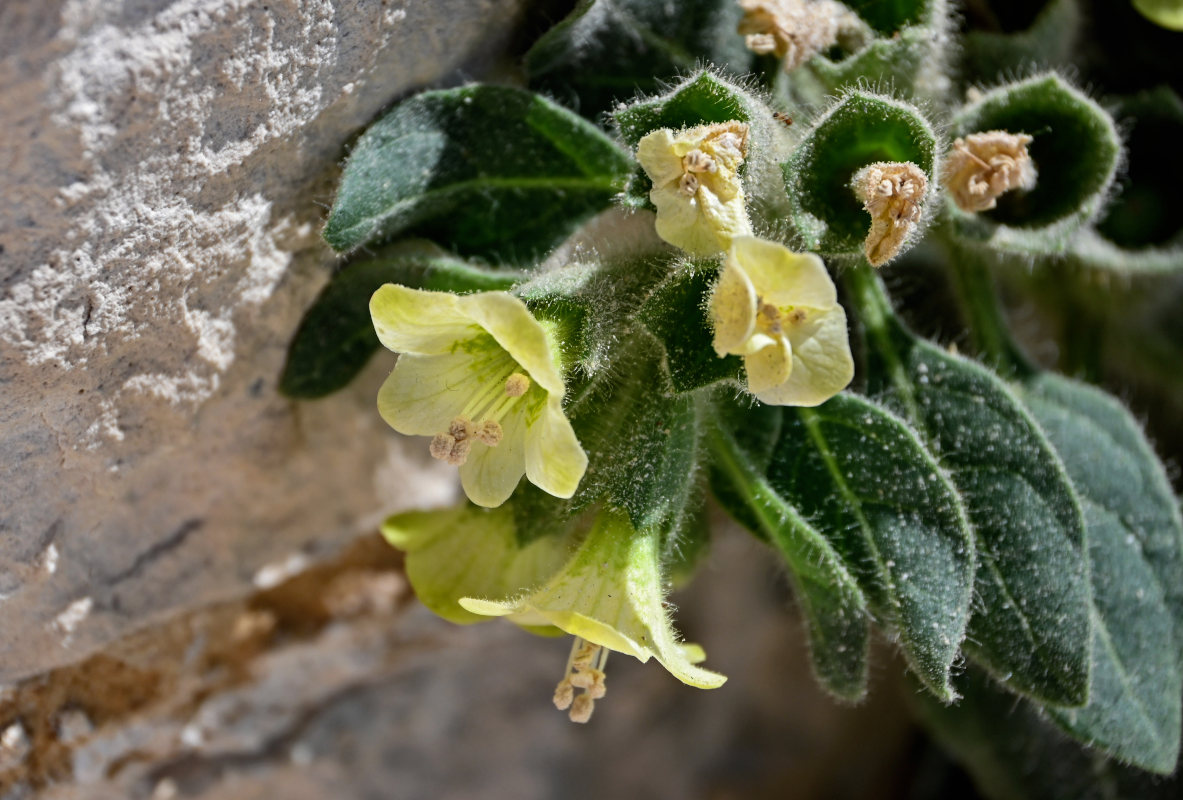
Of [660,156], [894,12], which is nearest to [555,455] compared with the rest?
[660,156]

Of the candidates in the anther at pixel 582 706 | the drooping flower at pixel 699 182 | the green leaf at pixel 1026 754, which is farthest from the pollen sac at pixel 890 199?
the green leaf at pixel 1026 754

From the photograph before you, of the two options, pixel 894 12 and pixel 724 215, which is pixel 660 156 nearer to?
pixel 724 215

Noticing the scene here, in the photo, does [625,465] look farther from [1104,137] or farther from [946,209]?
[1104,137]

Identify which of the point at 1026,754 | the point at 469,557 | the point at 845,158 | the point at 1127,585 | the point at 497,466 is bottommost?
the point at 1026,754

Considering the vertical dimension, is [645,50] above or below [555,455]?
above

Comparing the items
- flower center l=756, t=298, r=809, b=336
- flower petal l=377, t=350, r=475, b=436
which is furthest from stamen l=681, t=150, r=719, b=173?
flower petal l=377, t=350, r=475, b=436

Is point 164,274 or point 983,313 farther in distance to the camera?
point 983,313
